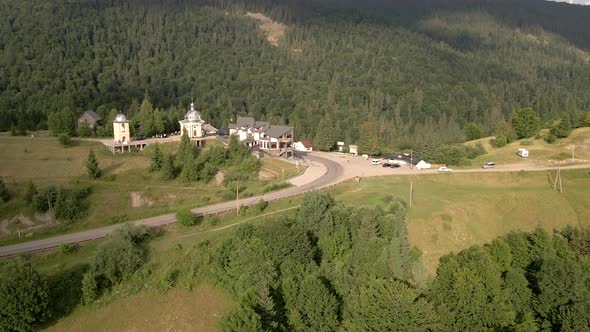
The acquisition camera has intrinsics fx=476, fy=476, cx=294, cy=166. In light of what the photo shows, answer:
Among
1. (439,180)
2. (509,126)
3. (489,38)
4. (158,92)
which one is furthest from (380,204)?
(489,38)

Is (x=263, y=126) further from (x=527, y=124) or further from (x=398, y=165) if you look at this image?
(x=527, y=124)

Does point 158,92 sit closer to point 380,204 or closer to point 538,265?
point 380,204

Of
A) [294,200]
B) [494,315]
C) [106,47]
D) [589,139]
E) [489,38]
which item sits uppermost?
[489,38]

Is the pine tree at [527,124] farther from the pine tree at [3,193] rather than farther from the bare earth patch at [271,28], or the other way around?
the bare earth patch at [271,28]

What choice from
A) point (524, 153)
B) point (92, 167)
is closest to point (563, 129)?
point (524, 153)

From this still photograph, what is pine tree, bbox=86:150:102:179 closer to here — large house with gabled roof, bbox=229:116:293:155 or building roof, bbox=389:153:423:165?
large house with gabled roof, bbox=229:116:293:155

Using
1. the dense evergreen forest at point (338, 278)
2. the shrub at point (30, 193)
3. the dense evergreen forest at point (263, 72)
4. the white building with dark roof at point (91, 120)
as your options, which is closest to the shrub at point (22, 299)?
the dense evergreen forest at point (338, 278)

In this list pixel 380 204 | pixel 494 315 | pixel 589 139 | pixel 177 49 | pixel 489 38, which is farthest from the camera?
pixel 489 38
